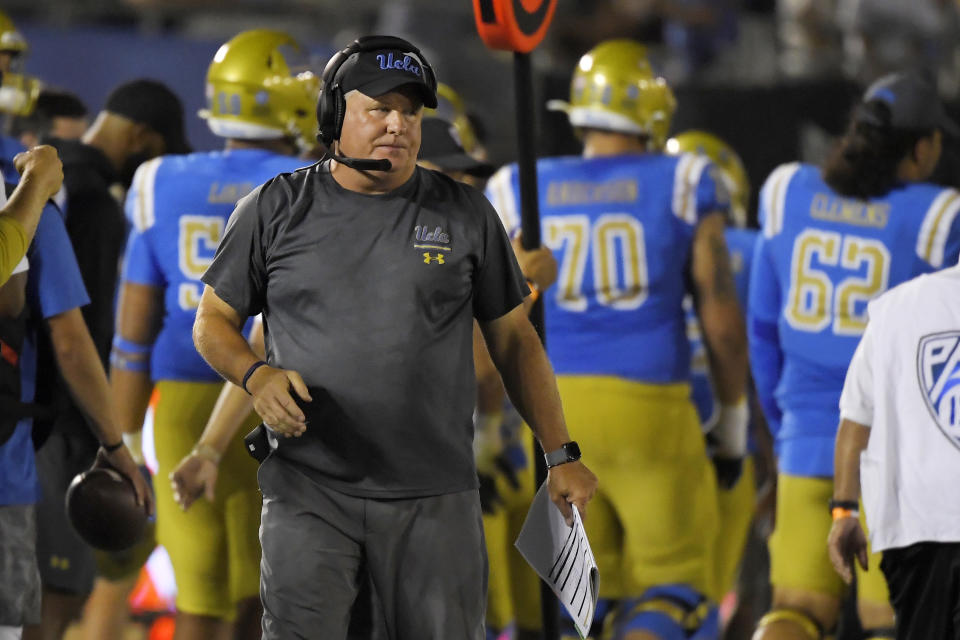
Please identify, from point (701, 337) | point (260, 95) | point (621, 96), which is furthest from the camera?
point (701, 337)

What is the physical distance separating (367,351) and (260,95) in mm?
2590

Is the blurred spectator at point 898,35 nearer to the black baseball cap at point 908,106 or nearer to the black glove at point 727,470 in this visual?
the black glove at point 727,470

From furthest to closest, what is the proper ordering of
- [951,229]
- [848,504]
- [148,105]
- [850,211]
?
[148,105]
[850,211]
[951,229]
[848,504]

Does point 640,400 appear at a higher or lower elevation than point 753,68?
lower

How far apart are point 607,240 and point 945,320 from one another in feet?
6.92

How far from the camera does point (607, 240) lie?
621 centimetres

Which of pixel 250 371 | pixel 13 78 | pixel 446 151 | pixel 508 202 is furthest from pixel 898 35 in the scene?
pixel 250 371

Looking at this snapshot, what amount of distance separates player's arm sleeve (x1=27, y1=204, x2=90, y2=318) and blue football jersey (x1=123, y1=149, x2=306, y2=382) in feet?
4.38

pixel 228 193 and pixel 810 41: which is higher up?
pixel 810 41

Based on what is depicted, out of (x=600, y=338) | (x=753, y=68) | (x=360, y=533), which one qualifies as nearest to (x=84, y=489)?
(x=360, y=533)

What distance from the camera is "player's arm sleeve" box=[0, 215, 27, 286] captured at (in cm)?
396

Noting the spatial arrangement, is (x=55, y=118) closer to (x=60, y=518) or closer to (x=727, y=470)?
(x=60, y=518)

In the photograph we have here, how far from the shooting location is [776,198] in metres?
5.95

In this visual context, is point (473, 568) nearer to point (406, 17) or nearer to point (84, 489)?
point (84, 489)
